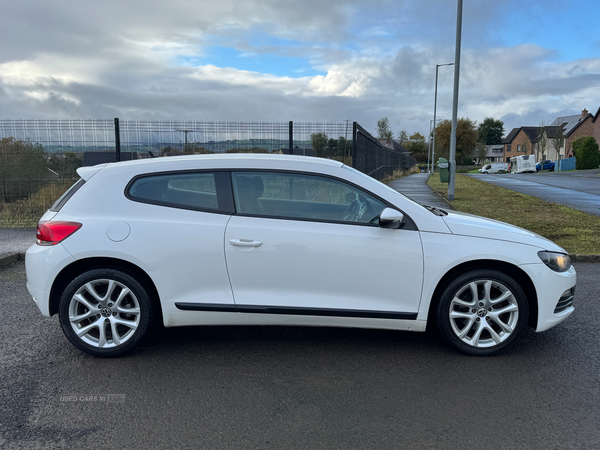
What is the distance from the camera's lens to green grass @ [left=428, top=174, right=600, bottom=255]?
8875mm

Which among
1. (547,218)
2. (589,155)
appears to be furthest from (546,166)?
(547,218)

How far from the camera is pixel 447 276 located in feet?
12.9

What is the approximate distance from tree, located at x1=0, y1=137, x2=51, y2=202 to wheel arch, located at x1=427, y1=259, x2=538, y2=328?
1007 centimetres

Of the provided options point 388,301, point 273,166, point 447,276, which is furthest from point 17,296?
point 447,276

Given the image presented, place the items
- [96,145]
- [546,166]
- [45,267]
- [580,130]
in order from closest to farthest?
[45,267] < [96,145] < [546,166] < [580,130]

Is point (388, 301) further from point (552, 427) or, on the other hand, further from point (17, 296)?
point (17, 296)

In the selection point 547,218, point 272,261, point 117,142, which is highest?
point 117,142

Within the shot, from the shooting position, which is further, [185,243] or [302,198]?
[302,198]

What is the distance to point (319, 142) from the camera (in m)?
11.4

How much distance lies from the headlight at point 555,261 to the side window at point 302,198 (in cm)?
132

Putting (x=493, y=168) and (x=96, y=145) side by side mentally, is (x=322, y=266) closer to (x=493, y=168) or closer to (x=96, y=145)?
(x=96, y=145)

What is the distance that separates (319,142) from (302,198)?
7.48m

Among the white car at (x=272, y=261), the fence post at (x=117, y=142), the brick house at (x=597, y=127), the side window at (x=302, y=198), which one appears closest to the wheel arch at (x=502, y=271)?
the white car at (x=272, y=261)

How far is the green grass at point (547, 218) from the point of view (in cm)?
888
